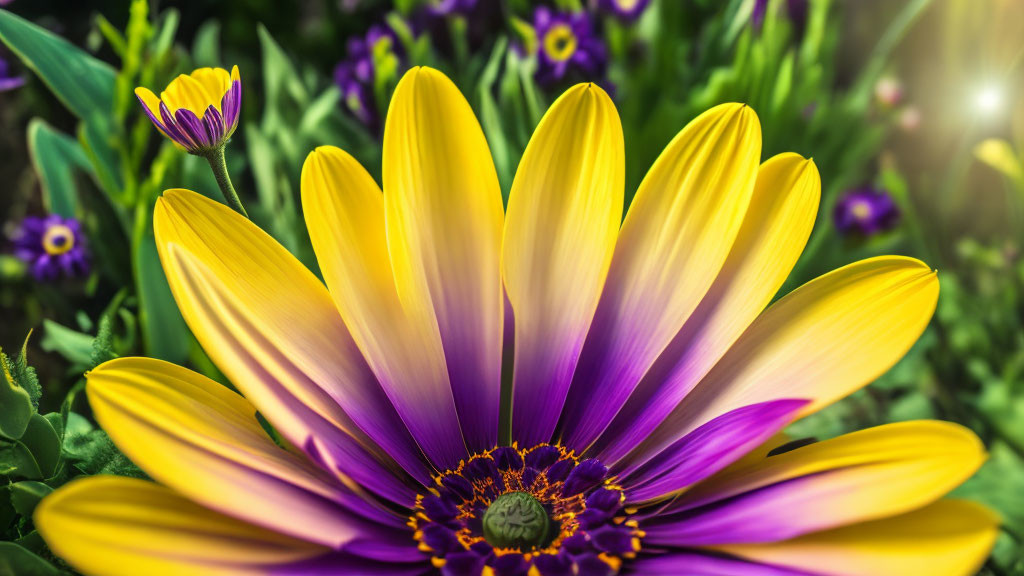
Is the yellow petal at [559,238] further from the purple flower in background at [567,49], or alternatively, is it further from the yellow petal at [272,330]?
the purple flower in background at [567,49]

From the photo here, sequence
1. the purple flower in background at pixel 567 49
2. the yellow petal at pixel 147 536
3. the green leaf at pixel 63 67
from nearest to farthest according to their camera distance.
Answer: the yellow petal at pixel 147 536, the green leaf at pixel 63 67, the purple flower in background at pixel 567 49

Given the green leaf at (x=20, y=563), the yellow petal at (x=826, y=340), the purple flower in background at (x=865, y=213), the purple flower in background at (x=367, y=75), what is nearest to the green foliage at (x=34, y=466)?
the green leaf at (x=20, y=563)

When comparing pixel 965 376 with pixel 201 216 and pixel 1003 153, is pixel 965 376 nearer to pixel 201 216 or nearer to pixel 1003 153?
pixel 1003 153

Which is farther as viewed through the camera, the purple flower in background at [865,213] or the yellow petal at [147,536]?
the purple flower in background at [865,213]

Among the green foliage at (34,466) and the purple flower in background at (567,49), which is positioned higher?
the purple flower in background at (567,49)

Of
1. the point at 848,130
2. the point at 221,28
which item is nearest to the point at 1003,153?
the point at 848,130

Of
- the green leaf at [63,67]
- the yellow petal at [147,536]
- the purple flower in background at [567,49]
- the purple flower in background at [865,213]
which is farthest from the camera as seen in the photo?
the purple flower in background at [865,213]

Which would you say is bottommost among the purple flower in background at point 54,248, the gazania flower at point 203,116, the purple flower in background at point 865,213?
the purple flower in background at point 865,213

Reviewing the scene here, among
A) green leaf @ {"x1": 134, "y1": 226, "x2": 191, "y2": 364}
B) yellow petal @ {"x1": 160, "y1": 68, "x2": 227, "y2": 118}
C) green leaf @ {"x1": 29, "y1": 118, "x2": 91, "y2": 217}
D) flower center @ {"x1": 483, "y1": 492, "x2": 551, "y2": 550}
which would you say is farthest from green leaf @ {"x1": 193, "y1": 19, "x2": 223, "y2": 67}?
flower center @ {"x1": 483, "y1": 492, "x2": 551, "y2": 550}
